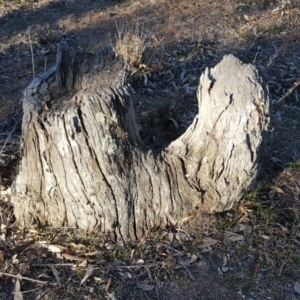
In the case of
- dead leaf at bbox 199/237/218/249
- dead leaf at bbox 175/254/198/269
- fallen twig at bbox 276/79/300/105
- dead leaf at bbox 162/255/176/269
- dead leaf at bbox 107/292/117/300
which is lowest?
dead leaf at bbox 107/292/117/300

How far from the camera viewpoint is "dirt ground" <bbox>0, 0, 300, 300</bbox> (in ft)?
9.45

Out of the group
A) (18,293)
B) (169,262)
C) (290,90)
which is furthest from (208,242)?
(290,90)

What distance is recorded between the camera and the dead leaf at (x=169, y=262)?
2967mm

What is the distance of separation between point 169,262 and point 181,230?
0.29 metres

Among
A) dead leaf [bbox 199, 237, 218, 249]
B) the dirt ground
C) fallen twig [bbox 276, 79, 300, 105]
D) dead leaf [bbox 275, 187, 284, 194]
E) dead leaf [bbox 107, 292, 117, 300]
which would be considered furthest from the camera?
fallen twig [bbox 276, 79, 300, 105]

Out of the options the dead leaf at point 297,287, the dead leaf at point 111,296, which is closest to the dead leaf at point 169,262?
the dead leaf at point 111,296

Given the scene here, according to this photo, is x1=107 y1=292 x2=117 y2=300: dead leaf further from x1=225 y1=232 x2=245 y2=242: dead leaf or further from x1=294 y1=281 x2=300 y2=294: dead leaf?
x1=294 y1=281 x2=300 y2=294: dead leaf

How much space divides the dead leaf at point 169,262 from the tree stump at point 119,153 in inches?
10.7

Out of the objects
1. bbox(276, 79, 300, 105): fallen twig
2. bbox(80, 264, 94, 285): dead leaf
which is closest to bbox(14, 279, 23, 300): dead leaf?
bbox(80, 264, 94, 285): dead leaf

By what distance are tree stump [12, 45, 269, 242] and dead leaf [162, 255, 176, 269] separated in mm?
273

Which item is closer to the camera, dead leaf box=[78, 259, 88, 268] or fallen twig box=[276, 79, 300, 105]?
dead leaf box=[78, 259, 88, 268]

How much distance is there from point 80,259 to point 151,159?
85 centimetres

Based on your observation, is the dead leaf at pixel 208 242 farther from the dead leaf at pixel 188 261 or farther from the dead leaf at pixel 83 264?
the dead leaf at pixel 83 264

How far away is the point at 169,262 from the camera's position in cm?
298
